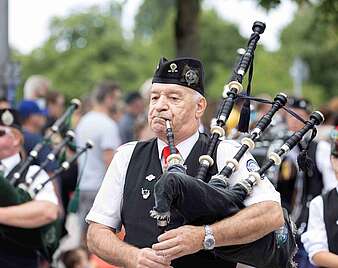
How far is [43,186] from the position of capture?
19.5 feet

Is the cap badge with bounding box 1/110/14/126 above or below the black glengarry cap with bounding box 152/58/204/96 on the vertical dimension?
below

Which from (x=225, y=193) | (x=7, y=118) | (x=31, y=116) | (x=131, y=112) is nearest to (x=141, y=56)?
(x=131, y=112)

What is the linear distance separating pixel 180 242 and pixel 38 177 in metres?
2.27

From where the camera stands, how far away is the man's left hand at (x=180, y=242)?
12.9 feet

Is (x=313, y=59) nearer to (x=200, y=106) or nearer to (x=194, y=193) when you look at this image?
(x=200, y=106)

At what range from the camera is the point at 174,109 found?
4.29m

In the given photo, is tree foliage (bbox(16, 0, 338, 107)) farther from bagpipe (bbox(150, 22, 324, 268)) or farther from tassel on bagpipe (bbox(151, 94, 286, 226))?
tassel on bagpipe (bbox(151, 94, 286, 226))

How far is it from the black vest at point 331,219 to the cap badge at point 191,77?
56.9 inches

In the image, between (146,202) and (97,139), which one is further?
(97,139)

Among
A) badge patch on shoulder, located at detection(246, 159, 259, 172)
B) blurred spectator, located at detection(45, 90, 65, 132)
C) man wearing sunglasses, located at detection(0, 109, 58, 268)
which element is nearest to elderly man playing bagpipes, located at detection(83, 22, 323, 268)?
badge patch on shoulder, located at detection(246, 159, 259, 172)

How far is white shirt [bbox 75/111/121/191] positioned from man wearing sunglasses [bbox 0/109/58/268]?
3215 millimetres

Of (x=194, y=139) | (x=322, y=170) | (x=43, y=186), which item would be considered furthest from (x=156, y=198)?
(x=322, y=170)

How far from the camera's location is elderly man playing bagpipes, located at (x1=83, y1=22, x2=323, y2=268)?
396cm

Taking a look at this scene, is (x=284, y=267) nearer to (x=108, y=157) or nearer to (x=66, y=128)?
(x=66, y=128)
